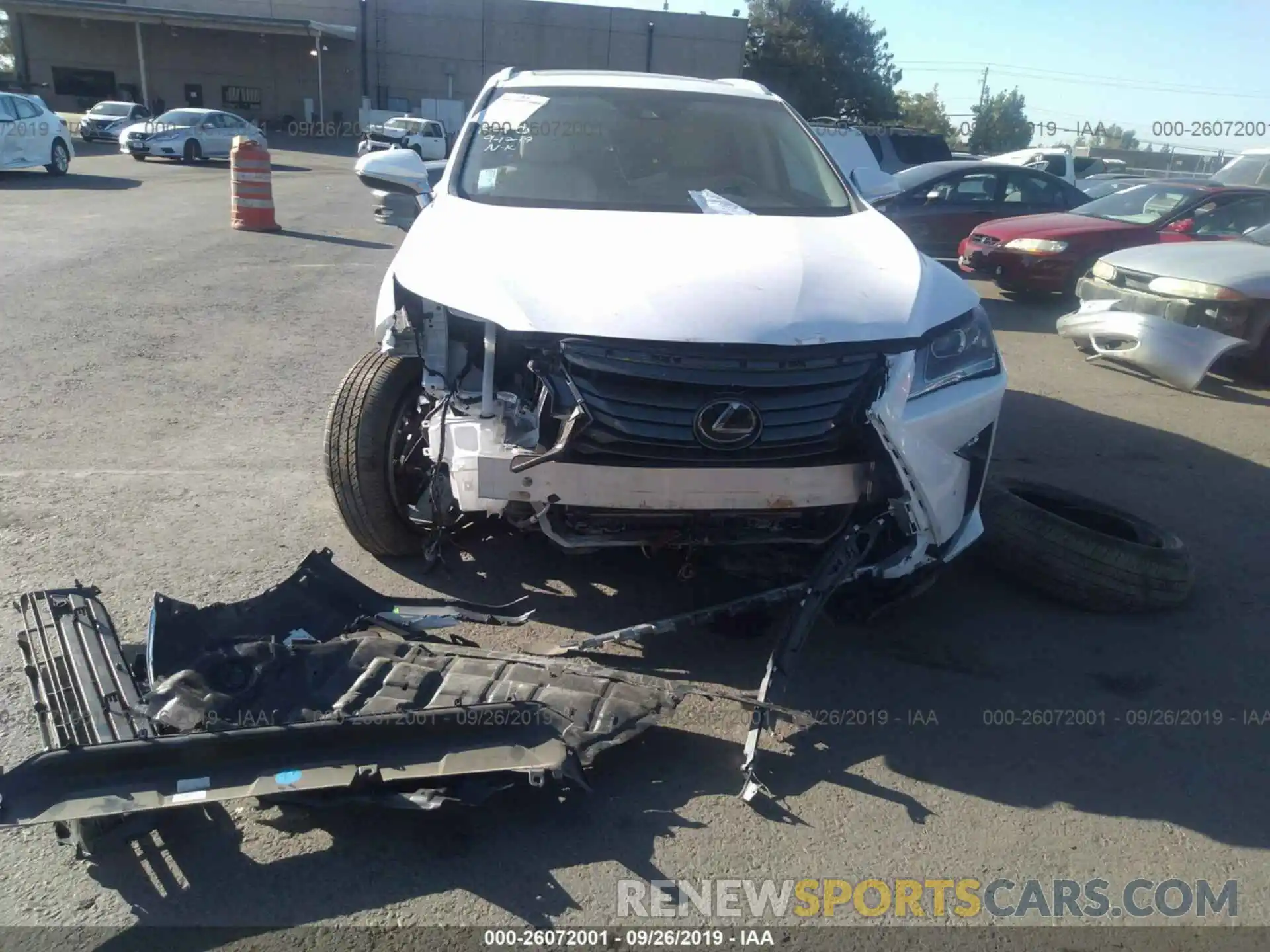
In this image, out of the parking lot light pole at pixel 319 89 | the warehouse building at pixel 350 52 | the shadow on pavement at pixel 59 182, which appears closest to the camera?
the shadow on pavement at pixel 59 182

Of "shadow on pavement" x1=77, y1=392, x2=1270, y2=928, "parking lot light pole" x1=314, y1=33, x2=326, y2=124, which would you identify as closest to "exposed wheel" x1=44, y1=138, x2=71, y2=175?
"shadow on pavement" x1=77, y1=392, x2=1270, y2=928

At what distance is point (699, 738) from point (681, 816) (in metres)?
0.36

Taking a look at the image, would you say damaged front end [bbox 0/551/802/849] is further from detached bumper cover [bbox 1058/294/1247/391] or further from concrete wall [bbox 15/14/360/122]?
concrete wall [bbox 15/14/360/122]

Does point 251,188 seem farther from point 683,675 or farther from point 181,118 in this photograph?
point 181,118

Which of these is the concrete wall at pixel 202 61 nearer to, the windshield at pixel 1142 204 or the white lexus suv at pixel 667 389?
the windshield at pixel 1142 204

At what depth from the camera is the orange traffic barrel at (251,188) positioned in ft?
44.0

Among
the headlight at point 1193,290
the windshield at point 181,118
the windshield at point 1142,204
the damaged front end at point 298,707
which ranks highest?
the windshield at point 1142,204

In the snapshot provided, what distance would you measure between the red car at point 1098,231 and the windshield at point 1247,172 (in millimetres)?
3228

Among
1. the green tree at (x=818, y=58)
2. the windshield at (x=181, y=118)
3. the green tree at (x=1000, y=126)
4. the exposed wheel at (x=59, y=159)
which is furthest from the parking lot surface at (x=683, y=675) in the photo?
the green tree at (x=818, y=58)

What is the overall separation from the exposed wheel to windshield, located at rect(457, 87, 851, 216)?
1851 cm

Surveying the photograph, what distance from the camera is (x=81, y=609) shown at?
301 cm

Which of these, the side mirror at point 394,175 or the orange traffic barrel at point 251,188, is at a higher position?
the side mirror at point 394,175

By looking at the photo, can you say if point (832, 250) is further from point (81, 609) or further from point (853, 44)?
point (853, 44)

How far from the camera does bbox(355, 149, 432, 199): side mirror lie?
4.68 m
